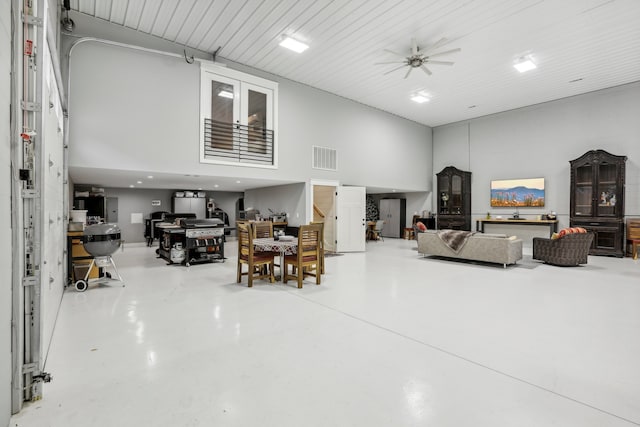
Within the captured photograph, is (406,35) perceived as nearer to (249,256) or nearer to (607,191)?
(249,256)

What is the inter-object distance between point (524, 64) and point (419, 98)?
2.66m

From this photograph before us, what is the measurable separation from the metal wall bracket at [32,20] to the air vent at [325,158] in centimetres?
626

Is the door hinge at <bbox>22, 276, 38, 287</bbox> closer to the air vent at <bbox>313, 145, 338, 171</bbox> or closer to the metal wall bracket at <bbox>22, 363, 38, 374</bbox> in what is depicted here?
the metal wall bracket at <bbox>22, 363, 38, 374</bbox>

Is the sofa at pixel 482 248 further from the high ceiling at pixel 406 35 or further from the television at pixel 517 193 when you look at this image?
the high ceiling at pixel 406 35

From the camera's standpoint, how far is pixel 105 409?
1800 millimetres

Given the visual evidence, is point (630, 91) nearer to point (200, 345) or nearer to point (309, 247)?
point (309, 247)

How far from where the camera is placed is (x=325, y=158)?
821 cm

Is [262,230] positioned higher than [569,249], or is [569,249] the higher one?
[262,230]

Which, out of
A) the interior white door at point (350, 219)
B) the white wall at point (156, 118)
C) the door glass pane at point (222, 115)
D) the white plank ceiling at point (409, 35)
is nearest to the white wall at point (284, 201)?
the white wall at point (156, 118)

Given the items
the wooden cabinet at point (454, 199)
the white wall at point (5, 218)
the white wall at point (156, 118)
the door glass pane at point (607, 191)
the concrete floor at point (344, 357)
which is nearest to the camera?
the white wall at point (5, 218)

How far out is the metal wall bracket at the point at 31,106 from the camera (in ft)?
6.00

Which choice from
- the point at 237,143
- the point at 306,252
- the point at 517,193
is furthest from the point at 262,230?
the point at 517,193

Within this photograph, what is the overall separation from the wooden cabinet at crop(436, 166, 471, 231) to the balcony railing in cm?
688

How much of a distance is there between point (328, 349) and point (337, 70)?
633 cm
